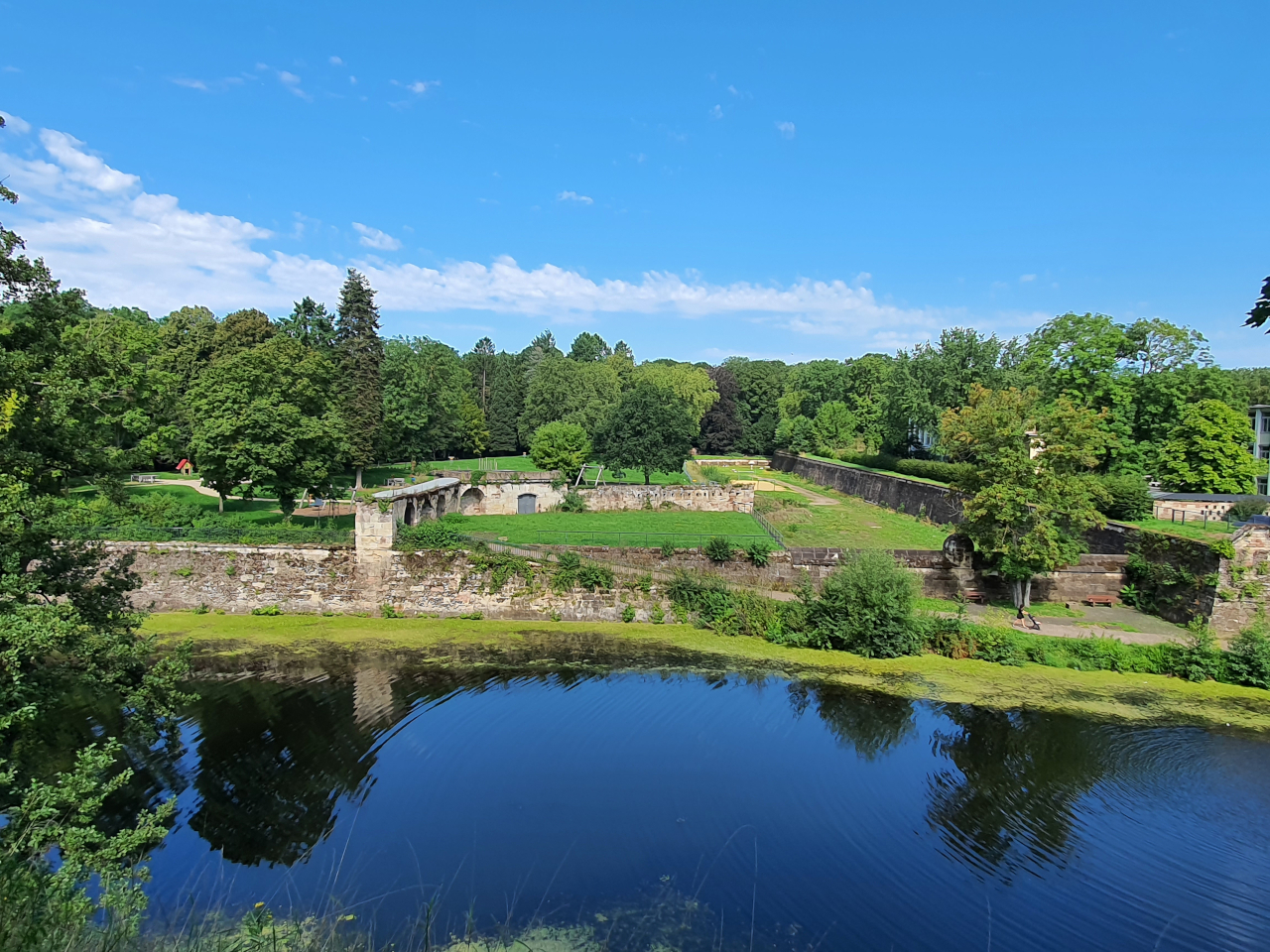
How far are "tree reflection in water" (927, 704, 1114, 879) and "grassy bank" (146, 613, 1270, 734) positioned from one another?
1044mm

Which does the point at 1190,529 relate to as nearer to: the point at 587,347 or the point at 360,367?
the point at 360,367

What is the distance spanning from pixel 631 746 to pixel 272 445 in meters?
19.8

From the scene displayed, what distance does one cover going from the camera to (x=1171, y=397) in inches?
1369

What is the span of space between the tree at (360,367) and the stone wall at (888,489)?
99.4 feet

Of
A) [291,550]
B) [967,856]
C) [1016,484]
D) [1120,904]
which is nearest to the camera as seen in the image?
[1120,904]

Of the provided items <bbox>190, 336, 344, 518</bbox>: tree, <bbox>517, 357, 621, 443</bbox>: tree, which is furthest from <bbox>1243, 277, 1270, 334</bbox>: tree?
<bbox>517, 357, 621, 443</bbox>: tree

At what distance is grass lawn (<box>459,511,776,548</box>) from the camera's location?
84.9 feet

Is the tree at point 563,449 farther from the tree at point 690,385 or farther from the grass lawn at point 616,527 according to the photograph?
the tree at point 690,385

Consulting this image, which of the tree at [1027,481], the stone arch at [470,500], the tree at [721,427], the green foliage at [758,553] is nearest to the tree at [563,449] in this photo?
the stone arch at [470,500]

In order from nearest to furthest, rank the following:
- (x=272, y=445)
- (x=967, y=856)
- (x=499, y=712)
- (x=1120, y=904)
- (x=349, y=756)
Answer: (x=1120, y=904), (x=967, y=856), (x=349, y=756), (x=499, y=712), (x=272, y=445)

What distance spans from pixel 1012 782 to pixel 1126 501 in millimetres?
18830

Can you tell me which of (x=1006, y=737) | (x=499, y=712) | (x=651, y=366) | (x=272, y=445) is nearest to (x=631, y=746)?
(x=499, y=712)

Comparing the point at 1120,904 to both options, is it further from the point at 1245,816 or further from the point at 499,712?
the point at 499,712

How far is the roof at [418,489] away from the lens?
94.7ft
